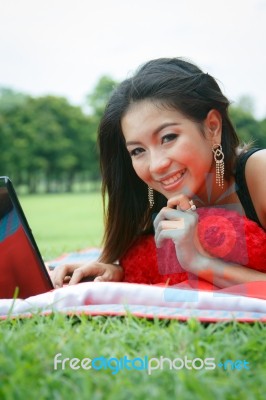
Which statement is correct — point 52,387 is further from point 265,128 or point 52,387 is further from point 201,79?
point 265,128

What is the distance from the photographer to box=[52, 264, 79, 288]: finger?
263 centimetres

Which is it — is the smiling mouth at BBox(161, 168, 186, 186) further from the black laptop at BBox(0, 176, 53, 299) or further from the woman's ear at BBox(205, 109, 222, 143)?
the black laptop at BBox(0, 176, 53, 299)

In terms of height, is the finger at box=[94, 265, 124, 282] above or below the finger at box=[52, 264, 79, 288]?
below

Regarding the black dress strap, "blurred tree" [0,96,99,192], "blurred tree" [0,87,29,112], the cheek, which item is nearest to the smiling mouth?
the cheek

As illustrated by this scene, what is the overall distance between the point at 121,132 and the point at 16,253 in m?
0.90

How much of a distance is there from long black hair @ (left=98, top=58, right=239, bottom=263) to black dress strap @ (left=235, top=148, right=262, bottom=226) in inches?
1.7

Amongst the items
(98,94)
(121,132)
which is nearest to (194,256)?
(121,132)

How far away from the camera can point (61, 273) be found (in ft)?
8.68

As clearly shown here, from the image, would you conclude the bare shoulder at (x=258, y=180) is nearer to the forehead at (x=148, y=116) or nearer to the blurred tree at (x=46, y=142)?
the forehead at (x=148, y=116)

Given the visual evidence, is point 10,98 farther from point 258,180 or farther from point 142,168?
point 258,180

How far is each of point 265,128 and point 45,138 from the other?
81.3 feet

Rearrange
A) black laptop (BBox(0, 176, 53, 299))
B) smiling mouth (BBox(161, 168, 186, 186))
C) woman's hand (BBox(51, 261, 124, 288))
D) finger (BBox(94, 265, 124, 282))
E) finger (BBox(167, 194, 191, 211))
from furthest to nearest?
finger (BBox(94, 265, 124, 282))
woman's hand (BBox(51, 261, 124, 288))
smiling mouth (BBox(161, 168, 186, 186))
finger (BBox(167, 194, 191, 211))
black laptop (BBox(0, 176, 53, 299))

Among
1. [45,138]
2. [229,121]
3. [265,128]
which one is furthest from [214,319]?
[265,128]

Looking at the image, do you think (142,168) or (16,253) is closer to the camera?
(16,253)
